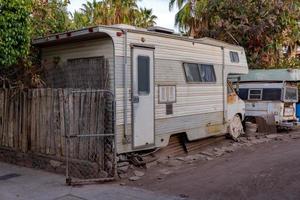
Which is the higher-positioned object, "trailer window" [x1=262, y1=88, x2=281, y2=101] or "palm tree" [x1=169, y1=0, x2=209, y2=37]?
"palm tree" [x1=169, y1=0, x2=209, y2=37]

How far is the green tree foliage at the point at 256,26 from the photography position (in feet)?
66.5

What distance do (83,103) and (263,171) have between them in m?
3.98

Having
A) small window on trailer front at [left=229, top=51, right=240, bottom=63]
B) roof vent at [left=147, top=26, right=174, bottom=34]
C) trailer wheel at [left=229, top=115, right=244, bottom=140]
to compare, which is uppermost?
roof vent at [left=147, top=26, right=174, bottom=34]

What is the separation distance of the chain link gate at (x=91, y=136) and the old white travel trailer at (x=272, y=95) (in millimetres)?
8489

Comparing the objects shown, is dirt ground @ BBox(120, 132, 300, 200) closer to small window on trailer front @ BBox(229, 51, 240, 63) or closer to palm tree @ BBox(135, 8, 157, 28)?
small window on trailer front @ BBox(229, 51, 240, 63)

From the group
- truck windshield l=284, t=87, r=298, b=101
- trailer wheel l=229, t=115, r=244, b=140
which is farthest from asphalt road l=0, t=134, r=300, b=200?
truck windshield l=284, t=87, r=298, b=101

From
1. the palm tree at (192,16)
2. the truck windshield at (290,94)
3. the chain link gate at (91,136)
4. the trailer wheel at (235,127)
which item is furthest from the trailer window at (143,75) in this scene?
the palm tree at (192,16)

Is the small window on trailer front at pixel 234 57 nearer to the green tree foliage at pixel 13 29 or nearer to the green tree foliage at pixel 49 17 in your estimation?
the green tree foliage at pixel 49 17

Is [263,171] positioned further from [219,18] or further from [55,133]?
[219,18]

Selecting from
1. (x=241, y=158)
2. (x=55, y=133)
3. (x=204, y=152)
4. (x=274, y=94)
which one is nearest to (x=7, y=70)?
(x=55, y=133)

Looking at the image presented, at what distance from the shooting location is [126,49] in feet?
28.0

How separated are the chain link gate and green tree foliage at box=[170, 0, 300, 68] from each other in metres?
12.7

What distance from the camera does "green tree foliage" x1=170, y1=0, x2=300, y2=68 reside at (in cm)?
2027

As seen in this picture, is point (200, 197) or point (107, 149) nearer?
point (200, 197)
